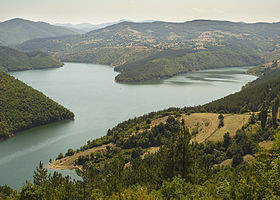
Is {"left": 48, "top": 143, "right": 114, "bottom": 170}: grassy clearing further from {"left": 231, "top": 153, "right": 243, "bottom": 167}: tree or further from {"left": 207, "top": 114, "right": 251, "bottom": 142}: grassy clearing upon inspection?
{"left": 231, "top": 153, "right": 243, "bottom": 167}: tree

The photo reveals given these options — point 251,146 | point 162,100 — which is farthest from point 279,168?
point 162,100

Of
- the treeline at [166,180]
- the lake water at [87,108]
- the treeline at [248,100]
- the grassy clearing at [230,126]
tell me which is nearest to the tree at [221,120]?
the grassy clearing at [230,126]

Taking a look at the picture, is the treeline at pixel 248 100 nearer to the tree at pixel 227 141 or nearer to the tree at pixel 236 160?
the tree at pixel 227 141

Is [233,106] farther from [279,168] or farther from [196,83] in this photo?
[196,83]

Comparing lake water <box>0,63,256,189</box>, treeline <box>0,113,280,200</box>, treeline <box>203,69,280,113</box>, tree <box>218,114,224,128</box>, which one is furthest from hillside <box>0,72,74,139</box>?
treeline <box>203,69,280,113</box>

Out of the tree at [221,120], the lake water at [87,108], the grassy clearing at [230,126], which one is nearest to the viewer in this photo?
the lake water at [87,108]

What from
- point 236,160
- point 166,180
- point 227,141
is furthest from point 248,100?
point 166,180

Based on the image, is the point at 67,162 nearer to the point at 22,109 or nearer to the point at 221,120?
the point at 22,109
